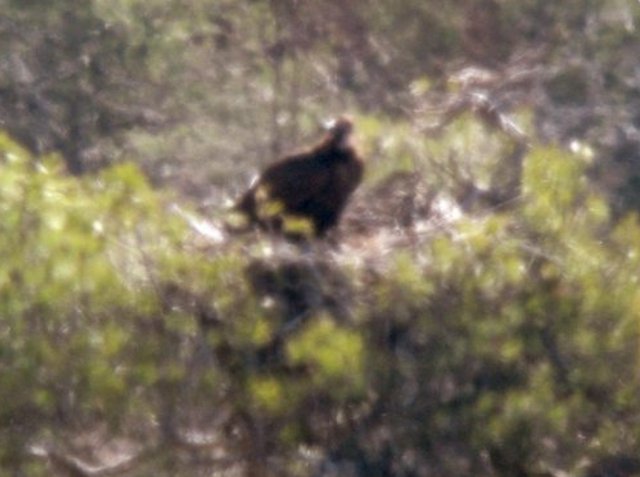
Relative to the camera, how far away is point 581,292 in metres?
5.33

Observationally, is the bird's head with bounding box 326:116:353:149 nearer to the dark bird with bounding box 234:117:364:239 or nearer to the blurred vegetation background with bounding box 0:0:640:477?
the dark bird with bounding box 234:117:364:239

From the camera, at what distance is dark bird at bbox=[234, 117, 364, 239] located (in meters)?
5.94

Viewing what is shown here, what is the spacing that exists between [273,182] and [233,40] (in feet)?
17.1

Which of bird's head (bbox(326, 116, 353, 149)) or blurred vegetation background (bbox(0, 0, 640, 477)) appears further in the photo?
bird's head (bbox(326, 116, 353, 149))

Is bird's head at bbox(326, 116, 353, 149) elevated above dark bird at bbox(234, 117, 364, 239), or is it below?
above

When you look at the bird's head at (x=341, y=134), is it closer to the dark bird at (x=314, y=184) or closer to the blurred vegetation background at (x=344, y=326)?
the dark bird at (x=314, y=184)

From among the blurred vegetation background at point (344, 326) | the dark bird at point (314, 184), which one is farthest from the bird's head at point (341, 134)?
the blurred vegetation background at point (344, 326)

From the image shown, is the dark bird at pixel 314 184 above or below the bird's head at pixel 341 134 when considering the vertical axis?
below

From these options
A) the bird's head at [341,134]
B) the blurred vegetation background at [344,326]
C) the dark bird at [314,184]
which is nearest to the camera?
the blurred vegetation background at [344,326]

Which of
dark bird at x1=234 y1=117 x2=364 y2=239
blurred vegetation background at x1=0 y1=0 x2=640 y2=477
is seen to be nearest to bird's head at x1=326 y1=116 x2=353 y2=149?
dark bird at x1=234 y1=117 x2=364 y2=239

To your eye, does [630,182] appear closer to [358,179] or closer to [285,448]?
[358,179]

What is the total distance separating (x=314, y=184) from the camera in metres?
6.20

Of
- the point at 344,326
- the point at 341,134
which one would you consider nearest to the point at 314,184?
the point at 341,134

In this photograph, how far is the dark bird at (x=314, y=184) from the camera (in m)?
5.94
